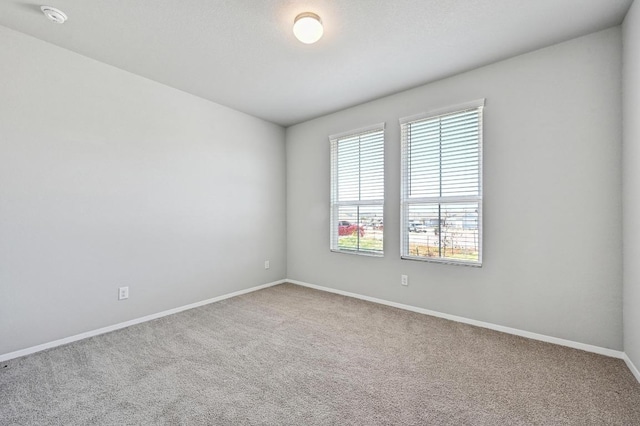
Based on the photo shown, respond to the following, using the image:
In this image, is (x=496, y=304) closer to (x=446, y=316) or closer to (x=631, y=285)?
(x=446, y=316)

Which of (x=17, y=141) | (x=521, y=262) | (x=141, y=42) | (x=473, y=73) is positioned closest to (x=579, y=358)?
(x=521, y=262)

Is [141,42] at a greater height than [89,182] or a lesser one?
greater

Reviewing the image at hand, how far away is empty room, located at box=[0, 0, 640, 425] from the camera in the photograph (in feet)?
6.18

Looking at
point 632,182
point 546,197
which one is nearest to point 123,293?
point 546,197

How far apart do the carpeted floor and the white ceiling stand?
2733 millimetres

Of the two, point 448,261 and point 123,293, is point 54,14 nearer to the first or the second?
point 123,293

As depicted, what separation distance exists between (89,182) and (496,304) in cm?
426

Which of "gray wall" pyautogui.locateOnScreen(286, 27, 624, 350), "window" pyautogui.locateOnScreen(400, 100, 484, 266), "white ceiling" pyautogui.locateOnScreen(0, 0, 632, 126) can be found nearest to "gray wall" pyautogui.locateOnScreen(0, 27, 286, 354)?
"white ceiling" pyautogui.locateOnScreen(0, 0, 632, 126)

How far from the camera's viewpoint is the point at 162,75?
9.92 feet

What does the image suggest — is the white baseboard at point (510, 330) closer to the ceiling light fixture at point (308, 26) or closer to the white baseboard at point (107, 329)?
the white baseboard at point (107, 329)

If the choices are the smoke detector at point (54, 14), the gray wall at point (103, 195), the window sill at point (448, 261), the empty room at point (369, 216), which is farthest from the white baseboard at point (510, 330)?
the smoke detector at point (54, 14)

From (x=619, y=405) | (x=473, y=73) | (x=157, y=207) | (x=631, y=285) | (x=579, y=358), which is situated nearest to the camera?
(x=619, y=405)

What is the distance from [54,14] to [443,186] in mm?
3799

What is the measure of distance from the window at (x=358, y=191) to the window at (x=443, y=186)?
1.25ft
